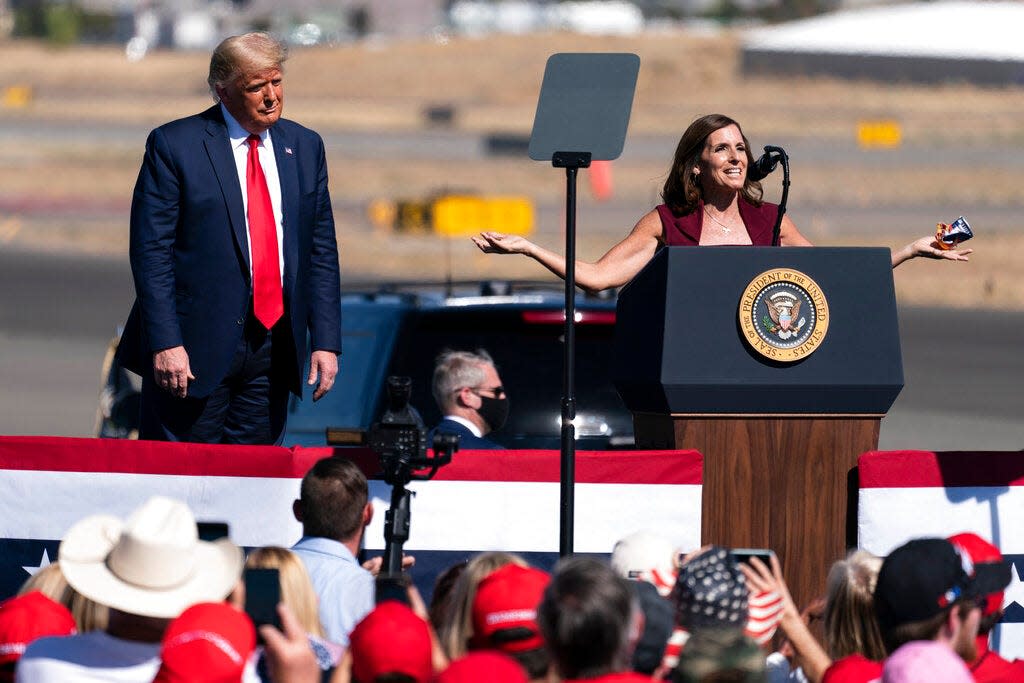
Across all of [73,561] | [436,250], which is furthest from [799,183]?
[73,561]

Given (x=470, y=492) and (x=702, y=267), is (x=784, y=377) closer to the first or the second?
(x=702, y=267)

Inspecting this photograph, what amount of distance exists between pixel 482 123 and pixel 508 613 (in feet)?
191

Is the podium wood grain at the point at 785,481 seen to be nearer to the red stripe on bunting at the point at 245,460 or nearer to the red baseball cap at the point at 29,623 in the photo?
the red stripe on bunting at the point at 245,460

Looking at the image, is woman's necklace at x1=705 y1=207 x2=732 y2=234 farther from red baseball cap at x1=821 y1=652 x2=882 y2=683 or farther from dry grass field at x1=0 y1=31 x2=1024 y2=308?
dry grass field at x1=0 y1=31 x2=1024 y2=308

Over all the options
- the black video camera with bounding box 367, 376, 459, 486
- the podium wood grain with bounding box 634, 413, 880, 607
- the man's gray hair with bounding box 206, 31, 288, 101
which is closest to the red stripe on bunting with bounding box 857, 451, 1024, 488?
the podium wood grain with bounding box 634, 413, 880, 607

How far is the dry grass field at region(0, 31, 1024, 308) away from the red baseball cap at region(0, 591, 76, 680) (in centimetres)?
1050

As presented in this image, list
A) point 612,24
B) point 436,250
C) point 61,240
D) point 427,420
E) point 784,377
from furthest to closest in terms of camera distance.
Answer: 1. point 612,24
2. point 61,240
3. point 436,250
4. point 427,420
5. point 784,377

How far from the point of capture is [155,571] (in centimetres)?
395

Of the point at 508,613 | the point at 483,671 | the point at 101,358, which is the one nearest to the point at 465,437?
the point at 508,613

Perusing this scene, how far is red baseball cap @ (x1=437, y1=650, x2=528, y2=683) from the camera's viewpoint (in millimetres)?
3586

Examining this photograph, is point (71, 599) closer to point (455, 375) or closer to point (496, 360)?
point (455, 375)

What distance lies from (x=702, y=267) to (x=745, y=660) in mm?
2339

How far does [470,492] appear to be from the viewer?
6.25 metres

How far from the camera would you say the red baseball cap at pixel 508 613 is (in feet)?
13.4
